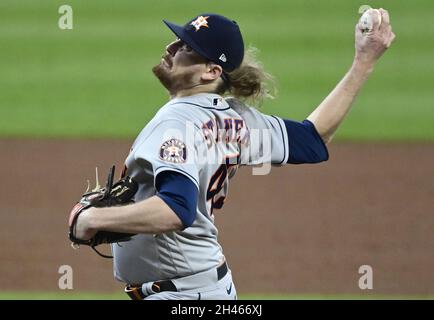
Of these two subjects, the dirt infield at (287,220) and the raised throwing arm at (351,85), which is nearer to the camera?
the raised throwing arm at (351,85)

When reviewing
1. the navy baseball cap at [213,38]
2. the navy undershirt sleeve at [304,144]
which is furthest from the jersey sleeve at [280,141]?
the navy baseball cap at [213,38]

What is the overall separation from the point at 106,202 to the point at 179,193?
1.00 feet

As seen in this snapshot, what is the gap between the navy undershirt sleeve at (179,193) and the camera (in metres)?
2.38

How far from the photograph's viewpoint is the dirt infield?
5.88 meters

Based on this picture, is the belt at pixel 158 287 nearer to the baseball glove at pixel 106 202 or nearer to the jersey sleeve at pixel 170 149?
the baseball glove at pixel 106 202

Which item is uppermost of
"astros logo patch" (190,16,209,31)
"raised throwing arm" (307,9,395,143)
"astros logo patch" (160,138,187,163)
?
"astros logo patch" (190,16,209,31)

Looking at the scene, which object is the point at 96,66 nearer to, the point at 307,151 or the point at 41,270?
the point at 41,270

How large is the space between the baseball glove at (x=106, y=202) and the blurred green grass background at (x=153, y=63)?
6.68 meters

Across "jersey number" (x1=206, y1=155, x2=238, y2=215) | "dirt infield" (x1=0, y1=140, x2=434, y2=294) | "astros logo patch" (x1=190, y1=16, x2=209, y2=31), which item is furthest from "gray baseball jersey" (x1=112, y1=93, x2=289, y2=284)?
"dirt infield" (x1=0, y1=140, x2=434, y2=294)

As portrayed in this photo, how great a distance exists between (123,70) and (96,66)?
0.33 metres

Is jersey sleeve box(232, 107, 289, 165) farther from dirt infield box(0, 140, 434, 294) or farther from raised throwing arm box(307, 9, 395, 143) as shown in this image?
dirt infield box(0, 140, 434, 294)

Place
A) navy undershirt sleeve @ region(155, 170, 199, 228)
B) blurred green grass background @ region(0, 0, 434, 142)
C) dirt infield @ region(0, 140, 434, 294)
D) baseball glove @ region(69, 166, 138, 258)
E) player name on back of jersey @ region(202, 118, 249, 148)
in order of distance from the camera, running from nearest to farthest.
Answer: navy undershirt sleeve @ region(155, 170, 199, 228)
baseball glove @ region(69, 166, 138, 258)
player name on back of jersey @ region(202, 118, 249, 148)
dirt infield @ region(0, 140, 434, 294)
blurred green grass background @ region(0, 0, 434, 142)

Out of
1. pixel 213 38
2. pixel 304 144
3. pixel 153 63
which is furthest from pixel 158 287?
pixel 153 63

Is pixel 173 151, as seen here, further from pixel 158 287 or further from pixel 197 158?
pixel 158 287
